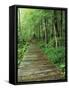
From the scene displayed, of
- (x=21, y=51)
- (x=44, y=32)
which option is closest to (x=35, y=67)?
(x=21, y=51)

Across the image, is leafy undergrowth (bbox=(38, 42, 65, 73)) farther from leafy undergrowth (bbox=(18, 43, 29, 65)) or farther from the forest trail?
leafy undergrowth (bbox=(18, 43, 29, 65))

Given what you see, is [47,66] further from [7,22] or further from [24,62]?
[7,22]

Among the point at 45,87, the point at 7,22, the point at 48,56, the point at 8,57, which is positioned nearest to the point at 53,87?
the point at 45,87

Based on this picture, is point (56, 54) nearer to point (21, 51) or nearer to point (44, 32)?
point (44, 32)

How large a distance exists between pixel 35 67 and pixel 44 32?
0.35 metres

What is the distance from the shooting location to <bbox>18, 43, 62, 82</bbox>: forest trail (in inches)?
118

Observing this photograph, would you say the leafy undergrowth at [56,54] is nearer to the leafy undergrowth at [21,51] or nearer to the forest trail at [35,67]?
the forest trail at [35,67]

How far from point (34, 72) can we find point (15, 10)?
62 centimetres

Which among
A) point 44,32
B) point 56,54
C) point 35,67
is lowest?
point 35,67

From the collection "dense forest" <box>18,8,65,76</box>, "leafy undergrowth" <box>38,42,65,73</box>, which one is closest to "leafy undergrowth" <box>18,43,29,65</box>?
"dense forest" <box>18,8,65,76</box>

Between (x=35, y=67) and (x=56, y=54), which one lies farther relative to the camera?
(x=56, y=54)

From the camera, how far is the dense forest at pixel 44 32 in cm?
297

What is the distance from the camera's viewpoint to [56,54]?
10.3 ft

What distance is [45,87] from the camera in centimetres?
296
